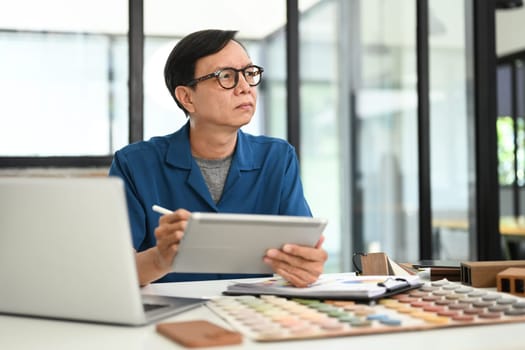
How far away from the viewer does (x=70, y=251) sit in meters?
1.14

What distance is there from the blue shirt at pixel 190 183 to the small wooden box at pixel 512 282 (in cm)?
69

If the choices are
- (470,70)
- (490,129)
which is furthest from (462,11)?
(490,129)

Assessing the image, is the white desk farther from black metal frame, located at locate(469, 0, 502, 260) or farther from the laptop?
black metal frame, located at locate(469, 0, 502, 260)

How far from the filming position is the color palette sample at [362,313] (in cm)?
108

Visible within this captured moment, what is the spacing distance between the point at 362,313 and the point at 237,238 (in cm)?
26

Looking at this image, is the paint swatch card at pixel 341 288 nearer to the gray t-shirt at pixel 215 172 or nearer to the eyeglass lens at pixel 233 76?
the gray t-shirt at pixel 215 172

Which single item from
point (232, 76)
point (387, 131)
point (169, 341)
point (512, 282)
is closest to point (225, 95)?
point (232, 76)

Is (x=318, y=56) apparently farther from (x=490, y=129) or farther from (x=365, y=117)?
(x=490, y=129)

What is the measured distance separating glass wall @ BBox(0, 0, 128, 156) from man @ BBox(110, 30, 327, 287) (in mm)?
1411

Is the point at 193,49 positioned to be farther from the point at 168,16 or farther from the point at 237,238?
the point at 168,16

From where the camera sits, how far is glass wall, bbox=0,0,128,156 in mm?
3420

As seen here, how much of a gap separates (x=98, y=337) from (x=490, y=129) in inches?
136

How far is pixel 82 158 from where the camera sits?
345cm

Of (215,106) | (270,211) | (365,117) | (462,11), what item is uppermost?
(462,11)
